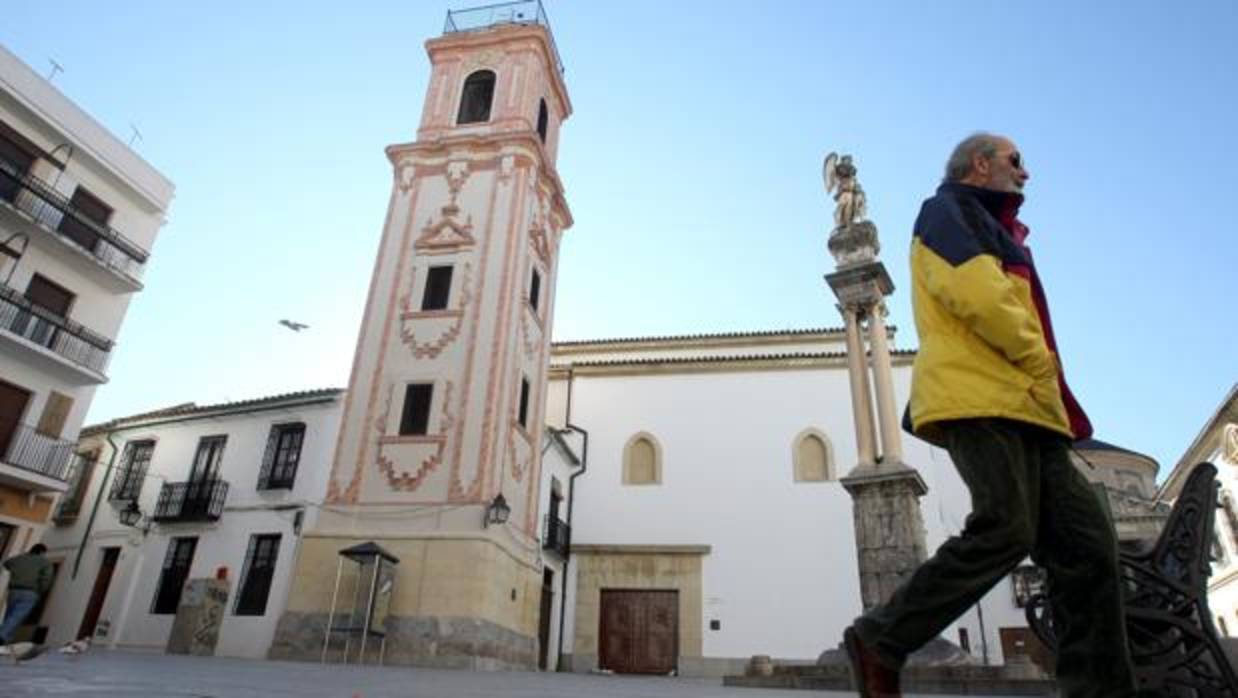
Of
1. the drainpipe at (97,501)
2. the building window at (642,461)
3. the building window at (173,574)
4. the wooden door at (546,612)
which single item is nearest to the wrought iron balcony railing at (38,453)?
the building window at (173,574)

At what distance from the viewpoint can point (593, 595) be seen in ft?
65.3

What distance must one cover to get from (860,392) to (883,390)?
1.09 ft

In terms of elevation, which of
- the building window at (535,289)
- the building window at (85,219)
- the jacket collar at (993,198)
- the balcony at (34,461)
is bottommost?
the jacket collar at (993,198)

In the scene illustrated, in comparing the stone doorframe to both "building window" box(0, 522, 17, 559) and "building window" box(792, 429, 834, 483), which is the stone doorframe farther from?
"building window" box(0, 522, 17, 559)

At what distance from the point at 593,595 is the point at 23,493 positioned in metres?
13.7

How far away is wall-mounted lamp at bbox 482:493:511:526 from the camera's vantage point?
14312mm

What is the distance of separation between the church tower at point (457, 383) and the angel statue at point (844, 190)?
7.79 m

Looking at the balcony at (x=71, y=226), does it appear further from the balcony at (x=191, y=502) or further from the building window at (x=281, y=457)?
the building window at (x=281, y=457)

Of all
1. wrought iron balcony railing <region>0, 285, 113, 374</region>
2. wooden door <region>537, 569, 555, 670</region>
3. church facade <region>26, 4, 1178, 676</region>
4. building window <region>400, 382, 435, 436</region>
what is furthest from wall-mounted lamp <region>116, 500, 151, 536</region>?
wooden door <region>537, 569, 555, 670</region>

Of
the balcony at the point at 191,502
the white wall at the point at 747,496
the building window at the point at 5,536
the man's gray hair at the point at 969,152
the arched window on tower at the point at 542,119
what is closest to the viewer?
the man's gray hair at the point at 969,152

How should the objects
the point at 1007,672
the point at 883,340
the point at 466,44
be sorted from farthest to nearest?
the point at 466,44
the point at 883,340
the point at 1007,672

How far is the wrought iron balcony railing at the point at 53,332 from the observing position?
15.9m

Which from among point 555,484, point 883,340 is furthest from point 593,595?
point 883,340

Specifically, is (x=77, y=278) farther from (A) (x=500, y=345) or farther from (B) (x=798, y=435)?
(B) (x=798, y=435)
